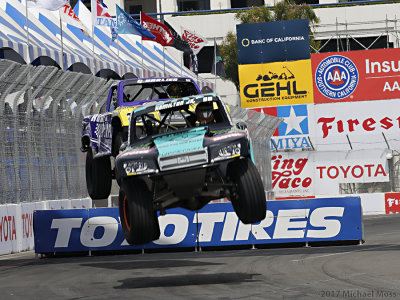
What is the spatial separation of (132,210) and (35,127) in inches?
479

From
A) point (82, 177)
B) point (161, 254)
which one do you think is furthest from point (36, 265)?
point (82, 177)

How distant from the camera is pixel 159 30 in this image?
28438 mm

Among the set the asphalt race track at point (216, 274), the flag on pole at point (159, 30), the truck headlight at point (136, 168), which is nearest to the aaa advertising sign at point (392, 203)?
the flag on pole at point (159, 30)

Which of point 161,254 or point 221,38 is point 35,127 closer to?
point 161,254

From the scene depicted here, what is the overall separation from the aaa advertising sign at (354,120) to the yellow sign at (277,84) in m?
1.44

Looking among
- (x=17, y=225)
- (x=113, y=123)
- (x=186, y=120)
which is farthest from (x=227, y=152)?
(x=17, y=225)

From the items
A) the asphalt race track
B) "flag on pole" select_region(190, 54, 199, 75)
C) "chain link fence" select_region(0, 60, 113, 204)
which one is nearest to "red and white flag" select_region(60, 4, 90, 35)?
Result: "chain link fence" select_region(0, 60, 113, 204)

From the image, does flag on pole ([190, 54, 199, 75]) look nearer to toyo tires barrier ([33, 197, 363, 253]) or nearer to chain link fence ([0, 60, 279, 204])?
chain link fence ([0, 60, 279, 204])

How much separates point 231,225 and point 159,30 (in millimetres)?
9591

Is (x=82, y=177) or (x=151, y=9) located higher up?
(x=151, y=9)

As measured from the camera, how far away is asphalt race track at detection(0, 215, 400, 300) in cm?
1241

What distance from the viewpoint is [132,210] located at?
35.3 ft

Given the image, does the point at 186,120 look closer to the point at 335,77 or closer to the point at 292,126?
the point at 292,126

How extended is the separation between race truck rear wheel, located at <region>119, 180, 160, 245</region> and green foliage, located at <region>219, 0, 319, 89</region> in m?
48.6
